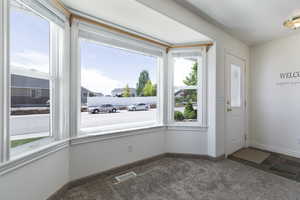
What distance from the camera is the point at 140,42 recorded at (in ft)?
8.53

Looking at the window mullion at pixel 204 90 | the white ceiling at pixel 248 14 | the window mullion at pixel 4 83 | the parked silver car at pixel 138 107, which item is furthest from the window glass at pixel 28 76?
the window mullion at pixel 204 90

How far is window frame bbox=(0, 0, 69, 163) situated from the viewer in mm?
1191

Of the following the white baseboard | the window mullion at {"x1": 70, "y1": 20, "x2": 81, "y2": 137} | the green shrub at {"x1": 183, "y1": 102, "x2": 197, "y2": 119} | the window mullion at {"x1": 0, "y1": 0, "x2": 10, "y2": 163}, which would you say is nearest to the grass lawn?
the window mullion at {"x1": 0, "y1": 0, "x2": 10, "y2": 163}

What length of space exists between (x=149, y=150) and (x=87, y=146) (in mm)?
1151

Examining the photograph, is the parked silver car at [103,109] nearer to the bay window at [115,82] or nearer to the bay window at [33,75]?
the bay window at [115,82]

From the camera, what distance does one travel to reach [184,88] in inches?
118

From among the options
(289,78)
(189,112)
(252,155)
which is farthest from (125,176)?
(289,78)

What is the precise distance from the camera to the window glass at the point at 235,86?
323 cm

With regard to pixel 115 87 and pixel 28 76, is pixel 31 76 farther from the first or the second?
pixel 115 87

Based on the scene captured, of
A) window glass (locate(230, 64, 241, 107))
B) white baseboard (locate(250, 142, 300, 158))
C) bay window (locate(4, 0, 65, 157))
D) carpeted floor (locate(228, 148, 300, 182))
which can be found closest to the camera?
bay window (locate(4, 0, 65, 157))

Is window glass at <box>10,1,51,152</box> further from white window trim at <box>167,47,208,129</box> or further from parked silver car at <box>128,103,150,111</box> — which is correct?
white window trim at <box>167,47,208,129</box>

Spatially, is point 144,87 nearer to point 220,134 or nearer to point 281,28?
point 220,134

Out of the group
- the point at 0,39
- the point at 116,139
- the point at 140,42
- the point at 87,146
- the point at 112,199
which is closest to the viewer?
the point at 0,39

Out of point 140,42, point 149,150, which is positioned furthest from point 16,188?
point 140,42
